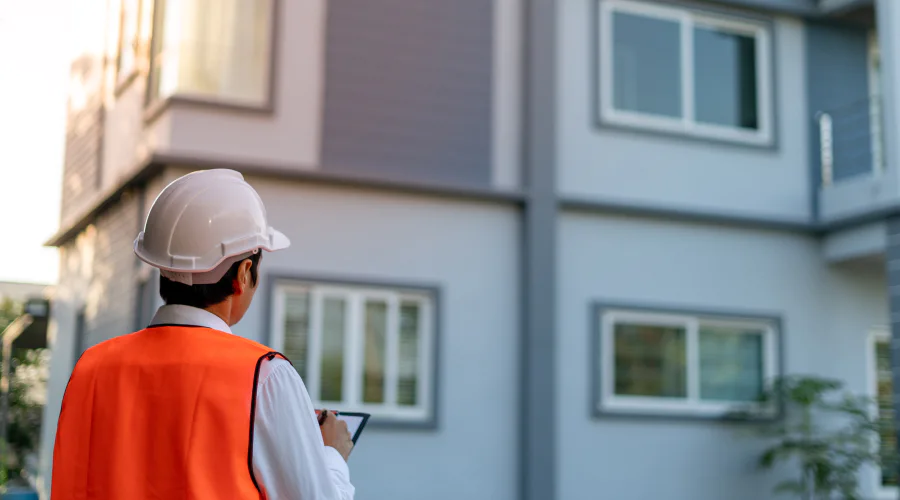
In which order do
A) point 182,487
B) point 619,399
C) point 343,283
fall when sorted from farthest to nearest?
1. point 619,399
2. point 343,283
3. point 182,487

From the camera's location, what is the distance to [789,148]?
37.7 feet

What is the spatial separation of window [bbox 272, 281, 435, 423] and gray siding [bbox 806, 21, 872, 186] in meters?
4.46

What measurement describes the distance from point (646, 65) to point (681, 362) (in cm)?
275

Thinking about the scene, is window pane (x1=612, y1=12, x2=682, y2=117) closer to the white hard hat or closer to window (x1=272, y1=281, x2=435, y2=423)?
window (x1=272, y1=281, x2=435, y2=423)

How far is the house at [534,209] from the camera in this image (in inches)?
Answer: 373

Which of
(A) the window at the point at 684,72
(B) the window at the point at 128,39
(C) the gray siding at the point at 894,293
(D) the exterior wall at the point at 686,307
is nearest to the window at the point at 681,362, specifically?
(D) the exterior wall at the point at 686,307

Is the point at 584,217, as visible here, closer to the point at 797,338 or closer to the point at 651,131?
the point at 651,131

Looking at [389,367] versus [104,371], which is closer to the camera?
[104,371]

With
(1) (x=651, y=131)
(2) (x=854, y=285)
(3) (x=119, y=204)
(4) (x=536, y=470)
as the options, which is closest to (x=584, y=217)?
(1) (x=651, y=131)

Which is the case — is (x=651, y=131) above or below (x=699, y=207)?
above

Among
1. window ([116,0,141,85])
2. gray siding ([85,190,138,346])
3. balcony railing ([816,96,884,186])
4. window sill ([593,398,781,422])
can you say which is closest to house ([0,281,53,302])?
gray siding ([85,190,138,346])

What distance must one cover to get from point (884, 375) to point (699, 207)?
2699 millimetres

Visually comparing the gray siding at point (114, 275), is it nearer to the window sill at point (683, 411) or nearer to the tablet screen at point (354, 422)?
the window sill at point (683, 411)

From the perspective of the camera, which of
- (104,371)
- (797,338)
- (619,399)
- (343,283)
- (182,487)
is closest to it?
(182,487)
